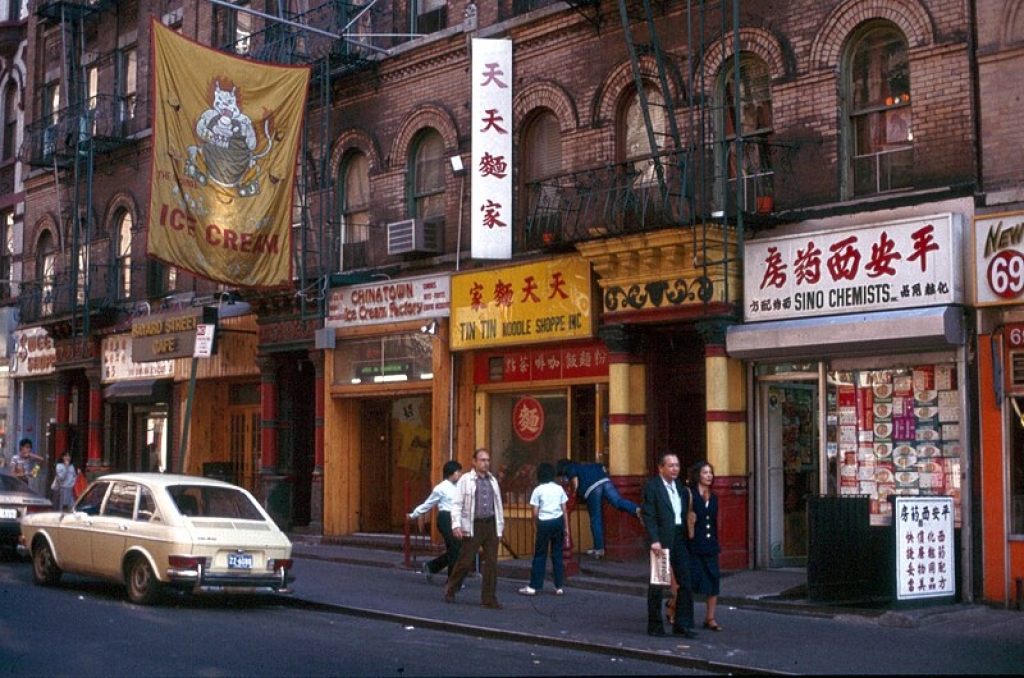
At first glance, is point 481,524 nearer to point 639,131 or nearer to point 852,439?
point 852,439

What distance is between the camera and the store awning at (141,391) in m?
30.4

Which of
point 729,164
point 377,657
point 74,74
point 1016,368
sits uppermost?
point 74,74

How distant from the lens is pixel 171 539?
1491cm

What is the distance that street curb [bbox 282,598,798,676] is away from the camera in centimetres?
1157

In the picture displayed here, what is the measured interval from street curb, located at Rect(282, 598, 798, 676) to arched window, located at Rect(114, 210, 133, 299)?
693 inches

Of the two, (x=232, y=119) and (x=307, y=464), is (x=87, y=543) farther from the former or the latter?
(x=307, y=464)

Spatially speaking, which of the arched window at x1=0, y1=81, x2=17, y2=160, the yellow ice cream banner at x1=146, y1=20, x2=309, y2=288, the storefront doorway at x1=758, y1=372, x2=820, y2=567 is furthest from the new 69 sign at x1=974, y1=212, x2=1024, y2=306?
the arched window at x1=0, y1=81, x2=17, y2=160

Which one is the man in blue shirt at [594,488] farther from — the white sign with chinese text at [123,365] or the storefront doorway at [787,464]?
the white sign with chinese text at [123,365]

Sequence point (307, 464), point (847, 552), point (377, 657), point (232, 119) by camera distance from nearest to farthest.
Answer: point (377, 657), point (847, 552), point (232, 119), point (307, 464)

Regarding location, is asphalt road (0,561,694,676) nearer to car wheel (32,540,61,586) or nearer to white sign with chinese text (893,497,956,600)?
car wheel (32,540,61,586)

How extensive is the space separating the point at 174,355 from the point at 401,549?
320 inches

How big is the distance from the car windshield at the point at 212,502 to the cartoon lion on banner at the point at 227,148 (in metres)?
7.75

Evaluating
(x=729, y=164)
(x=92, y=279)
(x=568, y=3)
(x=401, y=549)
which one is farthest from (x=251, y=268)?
(x=92, y=279)

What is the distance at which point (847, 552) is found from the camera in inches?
613
